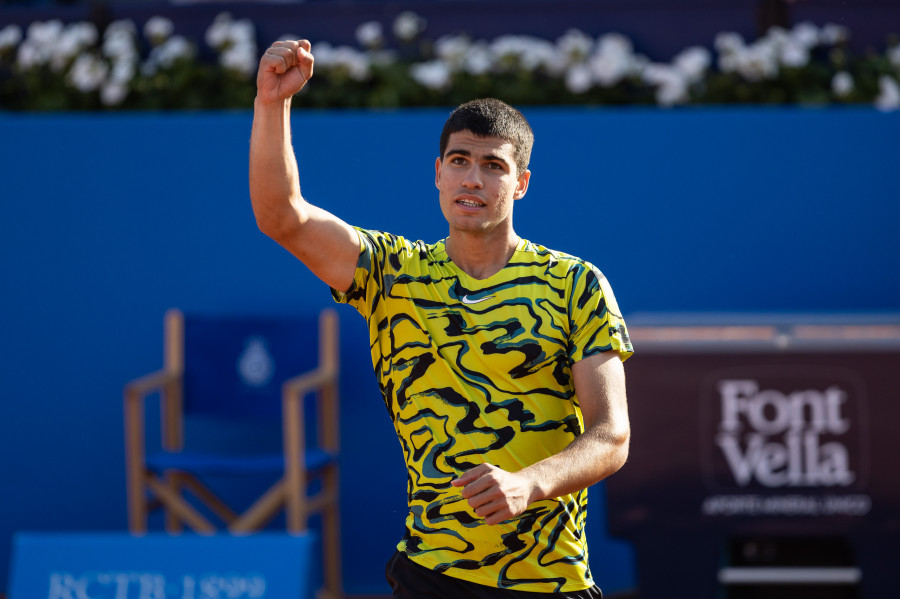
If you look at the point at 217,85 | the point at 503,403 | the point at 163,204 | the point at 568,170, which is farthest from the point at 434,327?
the point at 217,85

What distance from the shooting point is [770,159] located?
4.99m

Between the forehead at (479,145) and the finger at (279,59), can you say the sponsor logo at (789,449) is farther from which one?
the finger at (279,59)

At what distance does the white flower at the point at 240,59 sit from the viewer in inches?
224

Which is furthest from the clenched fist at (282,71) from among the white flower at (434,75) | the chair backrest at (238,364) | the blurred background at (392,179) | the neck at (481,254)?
A: the white flower at (434,75)

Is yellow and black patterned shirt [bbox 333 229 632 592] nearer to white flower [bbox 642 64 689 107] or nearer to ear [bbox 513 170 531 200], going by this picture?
ear [bbox 513 170 531 200]

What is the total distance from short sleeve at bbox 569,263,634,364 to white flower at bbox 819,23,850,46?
3847mm

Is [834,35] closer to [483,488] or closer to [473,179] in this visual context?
[473,179]

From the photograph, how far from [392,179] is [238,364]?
1009mm

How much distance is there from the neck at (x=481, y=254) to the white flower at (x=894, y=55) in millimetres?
3722

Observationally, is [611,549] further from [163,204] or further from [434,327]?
[434,327]

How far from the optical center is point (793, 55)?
5.44 metres

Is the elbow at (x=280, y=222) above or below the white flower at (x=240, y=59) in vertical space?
below

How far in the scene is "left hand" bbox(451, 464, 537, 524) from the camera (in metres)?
1.86

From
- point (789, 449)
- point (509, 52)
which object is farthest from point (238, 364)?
point (789, 449)
